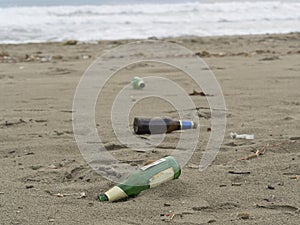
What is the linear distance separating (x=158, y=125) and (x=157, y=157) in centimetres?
63

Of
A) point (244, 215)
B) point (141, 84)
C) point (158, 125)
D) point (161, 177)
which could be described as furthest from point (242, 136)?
point (141, 84)

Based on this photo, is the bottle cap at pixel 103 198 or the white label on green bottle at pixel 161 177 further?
the white label on green bottle at pixel 161 177

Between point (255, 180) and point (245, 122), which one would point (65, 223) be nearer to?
point (255, 180)

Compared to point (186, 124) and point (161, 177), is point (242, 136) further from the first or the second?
point (161, 177)

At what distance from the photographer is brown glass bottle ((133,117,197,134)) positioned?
3.11 meters

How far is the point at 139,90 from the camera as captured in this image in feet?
15.1

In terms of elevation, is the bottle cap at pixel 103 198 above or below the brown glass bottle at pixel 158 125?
below

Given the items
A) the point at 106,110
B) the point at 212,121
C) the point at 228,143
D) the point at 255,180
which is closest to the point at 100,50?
the point at 106,110

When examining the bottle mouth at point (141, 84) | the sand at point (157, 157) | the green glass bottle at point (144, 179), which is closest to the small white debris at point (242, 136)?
the sand at point (157, 157)

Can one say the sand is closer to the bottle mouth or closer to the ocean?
the bottle mouth

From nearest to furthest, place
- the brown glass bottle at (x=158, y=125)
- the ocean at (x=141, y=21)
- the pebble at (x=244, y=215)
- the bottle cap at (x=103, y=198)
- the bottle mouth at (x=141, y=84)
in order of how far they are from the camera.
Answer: the pebble at (x=244, y=215) → the bottle cap at (x=103, y=198) → the brown glass bottle at (x=158, y=125) → the bottle mouth at (x=141, y=84) → the ocean at (x=141, y=21)

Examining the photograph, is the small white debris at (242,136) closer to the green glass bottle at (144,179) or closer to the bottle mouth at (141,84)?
the green glass bottle at (144,179)

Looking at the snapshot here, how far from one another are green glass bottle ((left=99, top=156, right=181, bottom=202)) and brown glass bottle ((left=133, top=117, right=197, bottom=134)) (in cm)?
93

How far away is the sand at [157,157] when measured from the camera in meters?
1.86
